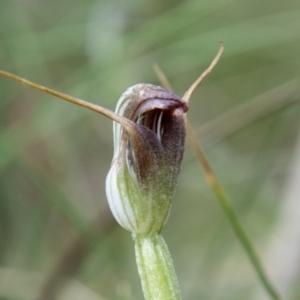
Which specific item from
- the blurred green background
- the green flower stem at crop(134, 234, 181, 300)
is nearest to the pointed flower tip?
the green flower stem at crop(134, 234, 181, 300)

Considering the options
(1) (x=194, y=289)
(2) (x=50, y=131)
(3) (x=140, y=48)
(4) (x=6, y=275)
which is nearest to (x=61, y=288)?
(4) (x=6, y=275)

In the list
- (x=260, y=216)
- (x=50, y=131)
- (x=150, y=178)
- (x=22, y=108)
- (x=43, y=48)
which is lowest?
(x=150, y=178)

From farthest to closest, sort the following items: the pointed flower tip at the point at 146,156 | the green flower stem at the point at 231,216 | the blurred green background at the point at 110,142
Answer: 1. the blurred green background at the point at 110,142
2. the green flower stem at the point at 231,216
3. the pointed flower tip at the point at 146,156

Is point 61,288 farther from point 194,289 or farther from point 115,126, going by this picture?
point 115,126

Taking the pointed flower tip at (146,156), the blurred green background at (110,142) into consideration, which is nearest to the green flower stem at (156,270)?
the pointed flower tip at (146,156)

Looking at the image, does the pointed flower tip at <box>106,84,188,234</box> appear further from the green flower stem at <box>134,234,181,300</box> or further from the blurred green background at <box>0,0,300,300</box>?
the blurred green background at <box>0,0,300,300</box>

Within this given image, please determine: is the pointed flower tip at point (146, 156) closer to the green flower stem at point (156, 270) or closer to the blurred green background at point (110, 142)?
the green flower stem at point (156, 270)

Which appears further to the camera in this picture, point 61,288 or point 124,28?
point 124,28
